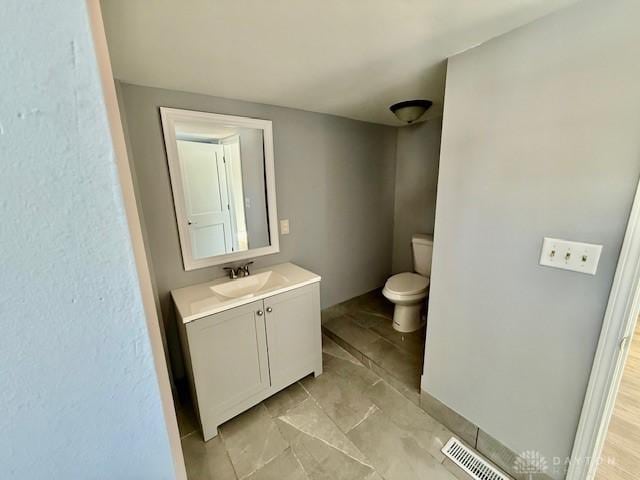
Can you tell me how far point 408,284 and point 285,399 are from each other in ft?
4.42

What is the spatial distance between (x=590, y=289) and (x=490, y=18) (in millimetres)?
1095

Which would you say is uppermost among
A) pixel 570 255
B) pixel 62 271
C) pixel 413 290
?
pixel 62 271

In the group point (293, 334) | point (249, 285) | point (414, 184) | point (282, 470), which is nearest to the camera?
point (282, 470)

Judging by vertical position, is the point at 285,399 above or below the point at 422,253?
below

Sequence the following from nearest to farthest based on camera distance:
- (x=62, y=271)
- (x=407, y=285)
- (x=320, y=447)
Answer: (x=62, y=271) < (x=320, y=447) < (x=407, y=285)

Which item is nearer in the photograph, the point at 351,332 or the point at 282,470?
the point at 282,470

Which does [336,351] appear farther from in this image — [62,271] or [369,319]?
[62,271]

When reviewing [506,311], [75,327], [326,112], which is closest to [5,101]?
[75,327]

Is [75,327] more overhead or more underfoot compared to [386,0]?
more underfoot

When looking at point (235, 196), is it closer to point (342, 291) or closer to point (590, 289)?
point (342, 291)

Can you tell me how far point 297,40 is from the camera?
43.6 inches

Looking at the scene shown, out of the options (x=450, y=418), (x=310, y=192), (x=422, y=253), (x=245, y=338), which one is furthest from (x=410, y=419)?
(x=310, y=192)

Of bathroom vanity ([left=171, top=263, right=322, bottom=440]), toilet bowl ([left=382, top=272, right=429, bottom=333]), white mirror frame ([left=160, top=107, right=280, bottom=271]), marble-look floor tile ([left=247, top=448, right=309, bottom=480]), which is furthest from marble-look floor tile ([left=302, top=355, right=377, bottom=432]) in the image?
white mirror frame ([left=160, top=107, right=280, bottom=271])

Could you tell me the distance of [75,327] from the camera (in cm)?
38
